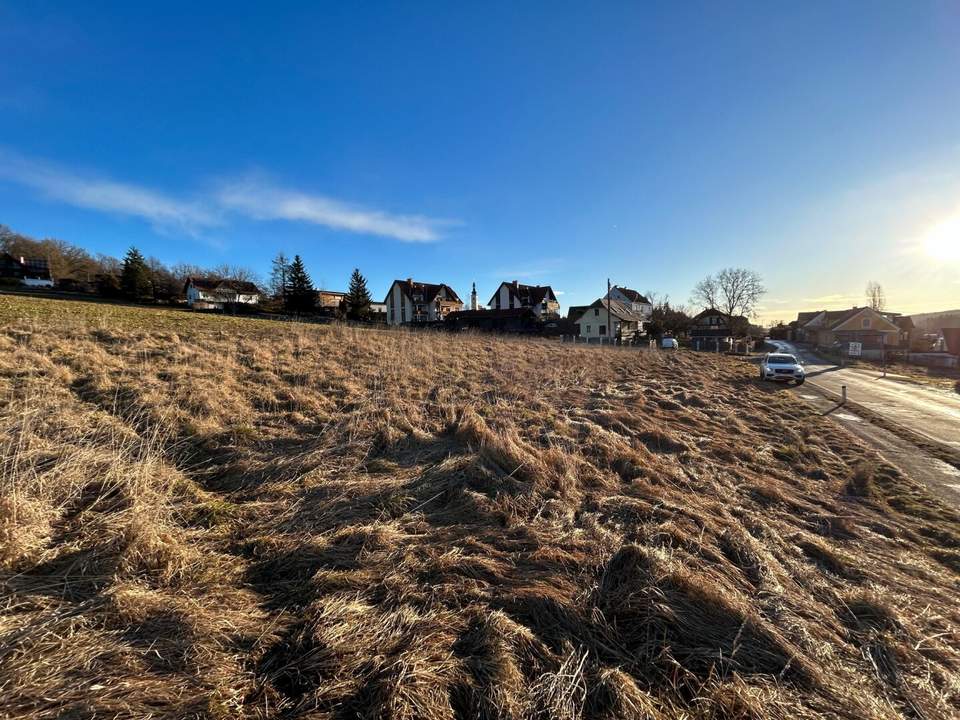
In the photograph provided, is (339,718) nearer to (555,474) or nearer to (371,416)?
(555,474)

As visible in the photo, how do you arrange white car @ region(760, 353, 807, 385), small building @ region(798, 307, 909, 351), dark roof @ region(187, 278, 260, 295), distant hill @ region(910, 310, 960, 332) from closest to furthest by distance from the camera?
white car @ region(760, 353, 807, 385)
small building @ region(798, 307, 909, 351)
dark roof @ region(187, 278, 260, 295)
distant hill @ region(910, 310, 960, 332)

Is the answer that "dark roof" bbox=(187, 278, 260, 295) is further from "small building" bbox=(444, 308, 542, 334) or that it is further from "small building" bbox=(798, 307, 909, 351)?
"small building" bbox=(798, 307, 909, 351)

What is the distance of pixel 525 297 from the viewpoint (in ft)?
209

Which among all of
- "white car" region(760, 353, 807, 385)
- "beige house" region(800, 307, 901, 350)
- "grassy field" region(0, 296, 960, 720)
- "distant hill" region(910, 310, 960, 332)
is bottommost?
"grassy field" region(0, 296, 960, 720)

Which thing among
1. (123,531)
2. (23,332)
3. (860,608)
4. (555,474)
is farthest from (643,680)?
(23,332)

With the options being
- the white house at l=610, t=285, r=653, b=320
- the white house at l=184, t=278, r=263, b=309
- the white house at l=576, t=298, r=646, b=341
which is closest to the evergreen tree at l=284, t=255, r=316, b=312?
the white house at l=184, t=278, r=263, b=309

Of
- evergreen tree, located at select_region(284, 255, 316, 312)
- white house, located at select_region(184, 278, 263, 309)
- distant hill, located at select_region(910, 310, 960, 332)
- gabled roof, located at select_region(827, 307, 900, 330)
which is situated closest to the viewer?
evergreen tree, located at select_region(284, 255, 316, 312)

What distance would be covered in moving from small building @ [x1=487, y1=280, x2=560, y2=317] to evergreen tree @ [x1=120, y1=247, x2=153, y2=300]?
50.9m

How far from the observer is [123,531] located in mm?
3117

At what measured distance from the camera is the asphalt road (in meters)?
11.1

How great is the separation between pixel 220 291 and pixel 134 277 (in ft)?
58.2

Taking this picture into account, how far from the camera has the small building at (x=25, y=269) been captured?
59.3 meters

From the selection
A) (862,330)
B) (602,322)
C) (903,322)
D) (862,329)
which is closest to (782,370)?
(602,322)

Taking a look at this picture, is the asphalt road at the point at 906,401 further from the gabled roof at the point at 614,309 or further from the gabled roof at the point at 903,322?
the gabled roof at the point at 903,322
